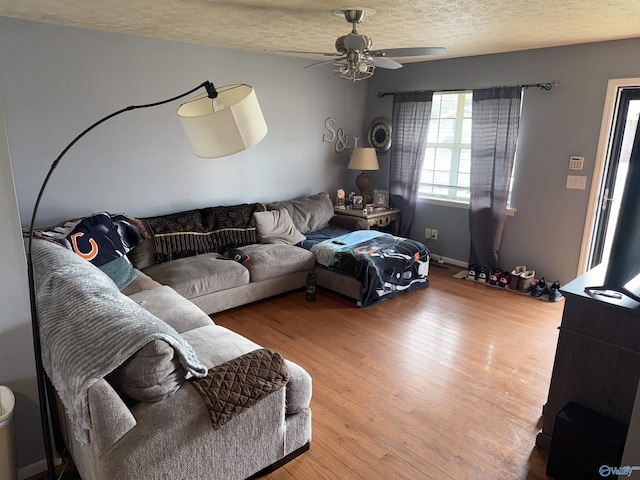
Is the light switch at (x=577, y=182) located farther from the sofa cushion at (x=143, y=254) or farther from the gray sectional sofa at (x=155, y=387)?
the sofa cushion at (x=143, y=254)

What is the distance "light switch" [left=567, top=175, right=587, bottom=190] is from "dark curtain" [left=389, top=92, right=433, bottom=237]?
5.31 ft

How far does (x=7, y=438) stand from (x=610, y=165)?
15.8 ft

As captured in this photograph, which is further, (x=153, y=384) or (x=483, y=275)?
(x=483, y=275)

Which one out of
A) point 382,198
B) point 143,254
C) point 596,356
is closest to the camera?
point 596,356

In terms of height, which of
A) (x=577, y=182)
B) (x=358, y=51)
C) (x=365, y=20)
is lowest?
(x=577, y=182)

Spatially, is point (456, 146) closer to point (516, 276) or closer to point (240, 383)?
point (516, 276)

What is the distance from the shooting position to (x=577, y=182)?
13.5 feet

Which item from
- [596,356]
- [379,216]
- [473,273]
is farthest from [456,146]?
[596,356]

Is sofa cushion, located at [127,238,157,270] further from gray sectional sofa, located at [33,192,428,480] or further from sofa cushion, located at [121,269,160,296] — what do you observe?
gray sectional sofa, located at [33,192,428,480]

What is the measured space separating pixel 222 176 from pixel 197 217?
2.20 feet

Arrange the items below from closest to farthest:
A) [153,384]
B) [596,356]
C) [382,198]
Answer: [153,384]
[596,356]
[382,198]

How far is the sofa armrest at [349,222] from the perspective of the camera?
4988mm

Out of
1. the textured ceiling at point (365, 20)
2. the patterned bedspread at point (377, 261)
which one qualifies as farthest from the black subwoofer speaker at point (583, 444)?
the textured ceiling at point (365, 20)

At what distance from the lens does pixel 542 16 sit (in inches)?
113
